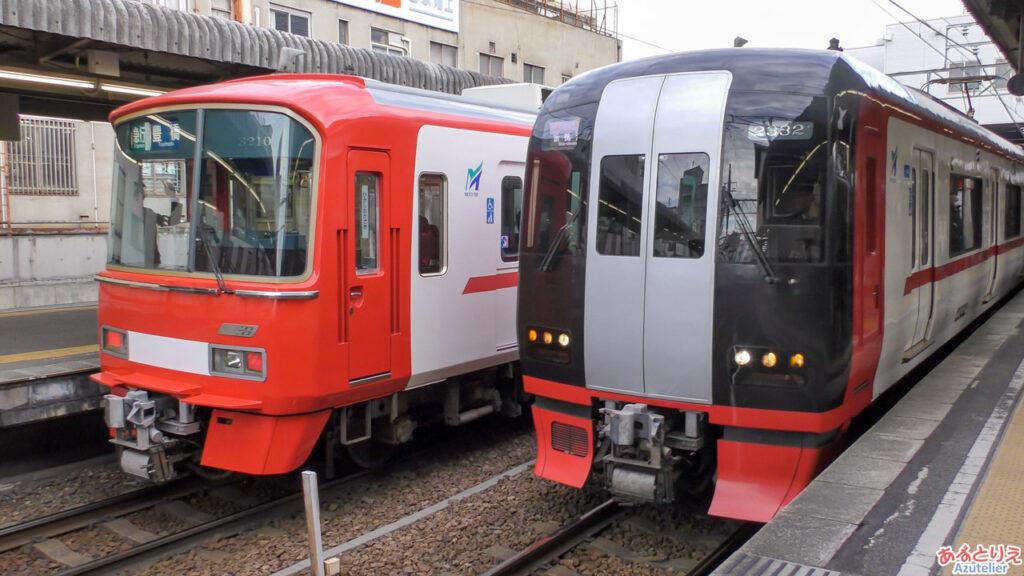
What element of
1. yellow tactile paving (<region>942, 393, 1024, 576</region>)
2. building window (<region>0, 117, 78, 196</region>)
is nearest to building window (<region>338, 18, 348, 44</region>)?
building window (<region>0, 117, 78, 196</region>)

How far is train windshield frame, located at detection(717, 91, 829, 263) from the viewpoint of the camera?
4.91m

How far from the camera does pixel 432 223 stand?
701 cm

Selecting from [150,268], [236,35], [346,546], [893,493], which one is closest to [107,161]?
[236,35]

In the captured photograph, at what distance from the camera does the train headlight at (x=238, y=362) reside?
5715mm

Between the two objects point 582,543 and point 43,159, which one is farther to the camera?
point 43,159

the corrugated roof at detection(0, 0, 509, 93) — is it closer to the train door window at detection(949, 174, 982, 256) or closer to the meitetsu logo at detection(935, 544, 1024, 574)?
the train door window at detection(949, 174, 982, 256)

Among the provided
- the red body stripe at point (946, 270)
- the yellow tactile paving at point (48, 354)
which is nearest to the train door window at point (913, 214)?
the red body stripe at point (946, 270)

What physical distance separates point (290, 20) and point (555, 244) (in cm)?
1583

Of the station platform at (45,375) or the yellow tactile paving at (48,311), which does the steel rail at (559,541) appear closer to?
the station platform at (45,375)

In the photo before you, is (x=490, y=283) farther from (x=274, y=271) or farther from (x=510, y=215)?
(x=274, y=271)

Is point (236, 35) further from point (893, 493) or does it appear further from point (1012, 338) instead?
point (1012, 338)

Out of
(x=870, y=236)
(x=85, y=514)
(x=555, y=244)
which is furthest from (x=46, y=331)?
(x=870, y=236)

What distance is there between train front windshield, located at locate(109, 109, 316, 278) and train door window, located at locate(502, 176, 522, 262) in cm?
240

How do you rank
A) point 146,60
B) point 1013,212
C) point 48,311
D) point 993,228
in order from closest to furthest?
1. point 146,60
2. point 993,228
3. point 48,311
4. point 1013,212
